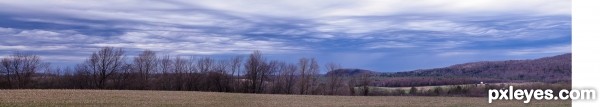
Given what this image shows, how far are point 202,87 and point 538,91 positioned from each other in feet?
224

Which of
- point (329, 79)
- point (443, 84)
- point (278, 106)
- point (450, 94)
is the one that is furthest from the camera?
point (329, 79)

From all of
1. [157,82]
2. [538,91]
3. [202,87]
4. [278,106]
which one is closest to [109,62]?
[157,82]

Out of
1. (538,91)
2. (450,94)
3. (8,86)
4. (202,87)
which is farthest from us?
(202,87)

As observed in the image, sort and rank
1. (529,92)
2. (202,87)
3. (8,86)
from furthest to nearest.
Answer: (202,87) < (8,86) < (529,92)

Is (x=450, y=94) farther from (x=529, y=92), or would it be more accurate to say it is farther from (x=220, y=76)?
(x=529, y=92)

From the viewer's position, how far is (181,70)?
282 ft

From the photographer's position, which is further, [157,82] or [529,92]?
[157,82]

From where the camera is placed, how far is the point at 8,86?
75.9m

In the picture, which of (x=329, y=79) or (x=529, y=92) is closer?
(x=529, y=92)

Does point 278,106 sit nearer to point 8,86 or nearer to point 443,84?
point 443,84

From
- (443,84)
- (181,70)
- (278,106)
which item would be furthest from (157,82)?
(278,106)

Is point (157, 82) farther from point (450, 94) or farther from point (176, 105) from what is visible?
point (176, 105)

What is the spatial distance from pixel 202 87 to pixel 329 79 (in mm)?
15893

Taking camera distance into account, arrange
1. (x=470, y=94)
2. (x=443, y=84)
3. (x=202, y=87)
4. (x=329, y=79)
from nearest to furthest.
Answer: (x=470, y=94) < (x=443, y=84) < (x=202, y=87) < (x=329, y=79)
